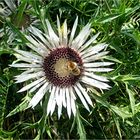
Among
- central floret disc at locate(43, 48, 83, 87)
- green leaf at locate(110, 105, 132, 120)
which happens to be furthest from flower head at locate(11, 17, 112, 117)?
green leaf at locate(110, 105, 132, 120)

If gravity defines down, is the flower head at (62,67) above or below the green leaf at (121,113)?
above

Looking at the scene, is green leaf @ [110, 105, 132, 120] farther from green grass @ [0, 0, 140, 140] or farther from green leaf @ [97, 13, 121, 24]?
green leaf @ [97, 13, 121, 24]

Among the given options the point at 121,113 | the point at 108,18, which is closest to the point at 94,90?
the point at 121,113

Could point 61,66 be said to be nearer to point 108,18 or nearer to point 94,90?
point 94,90

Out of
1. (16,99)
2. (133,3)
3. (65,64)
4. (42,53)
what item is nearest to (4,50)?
(42,53)

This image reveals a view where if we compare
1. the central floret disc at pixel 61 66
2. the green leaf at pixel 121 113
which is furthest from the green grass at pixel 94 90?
the central floret disc at pixel 61 66

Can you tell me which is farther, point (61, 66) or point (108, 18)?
point (61, 66)

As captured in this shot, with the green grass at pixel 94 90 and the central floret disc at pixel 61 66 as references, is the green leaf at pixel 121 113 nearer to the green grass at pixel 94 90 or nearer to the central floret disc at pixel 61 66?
the green grass at pixel 94 90
